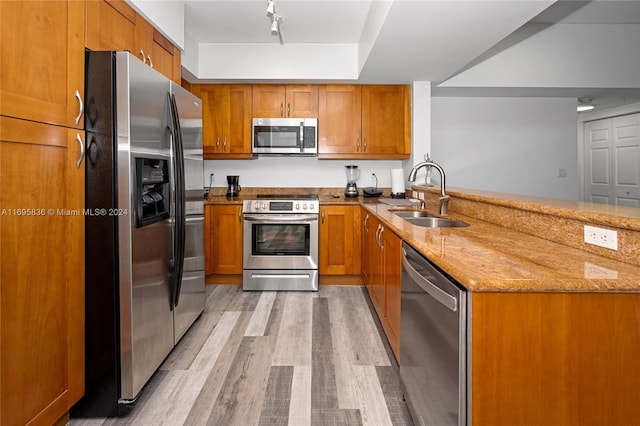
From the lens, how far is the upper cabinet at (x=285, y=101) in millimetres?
4219

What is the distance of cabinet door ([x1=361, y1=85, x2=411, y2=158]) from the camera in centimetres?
425

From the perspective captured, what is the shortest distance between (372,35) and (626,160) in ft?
15.1

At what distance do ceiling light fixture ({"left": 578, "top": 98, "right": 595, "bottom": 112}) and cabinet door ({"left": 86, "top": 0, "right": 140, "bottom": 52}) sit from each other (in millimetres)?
5129

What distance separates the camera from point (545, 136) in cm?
494

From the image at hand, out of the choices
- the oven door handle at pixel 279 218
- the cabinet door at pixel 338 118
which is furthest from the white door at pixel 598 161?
the oven door handle at pixel 279 218

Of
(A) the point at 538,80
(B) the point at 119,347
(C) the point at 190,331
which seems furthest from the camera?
(A) the point at 538,80

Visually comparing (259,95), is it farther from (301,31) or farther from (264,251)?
(264,251)

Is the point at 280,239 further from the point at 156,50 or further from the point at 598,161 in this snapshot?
the point at 598,161

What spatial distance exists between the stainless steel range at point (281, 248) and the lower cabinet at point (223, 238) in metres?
0.14

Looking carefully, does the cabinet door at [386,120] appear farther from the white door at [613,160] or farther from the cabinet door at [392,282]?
the white door at [613,160]

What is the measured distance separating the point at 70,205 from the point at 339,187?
10.7 ft

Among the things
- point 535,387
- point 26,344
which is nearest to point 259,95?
point 26,344

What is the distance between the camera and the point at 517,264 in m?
1.23

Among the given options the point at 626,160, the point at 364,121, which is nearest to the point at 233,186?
the point at 364,121
